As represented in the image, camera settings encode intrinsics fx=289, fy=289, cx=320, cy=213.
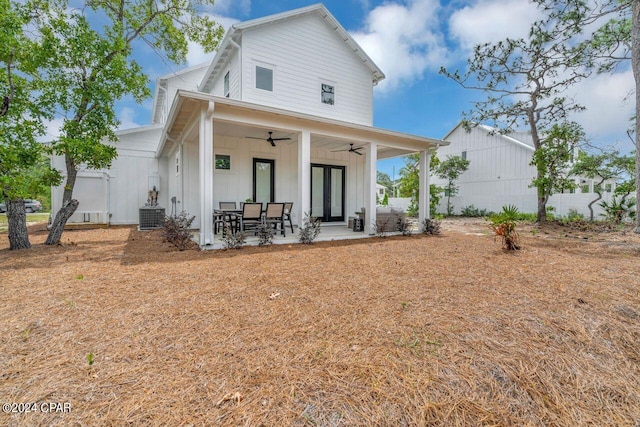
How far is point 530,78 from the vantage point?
480 inches

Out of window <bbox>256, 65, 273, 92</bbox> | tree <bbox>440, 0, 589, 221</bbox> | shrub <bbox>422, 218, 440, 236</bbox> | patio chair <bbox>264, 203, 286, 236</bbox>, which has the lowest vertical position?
shrub <bbox>422, 218, 440, 236</bbox>

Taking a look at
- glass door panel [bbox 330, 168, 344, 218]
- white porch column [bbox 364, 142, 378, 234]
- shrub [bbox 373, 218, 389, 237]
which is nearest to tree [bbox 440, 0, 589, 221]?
glass door panel [bbox 330, 168, 344, 218]

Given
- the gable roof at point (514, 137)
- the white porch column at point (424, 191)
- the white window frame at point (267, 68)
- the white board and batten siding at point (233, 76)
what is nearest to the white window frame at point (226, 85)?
the white board and batten siding at point (233, 76)

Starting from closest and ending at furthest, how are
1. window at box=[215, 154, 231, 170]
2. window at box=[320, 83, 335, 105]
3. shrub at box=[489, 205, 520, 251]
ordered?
shrub at box=[489, 205, 520, 251] < window at box=[215, 154, 231, 170] < window at box=[320, 83, 335, 105]

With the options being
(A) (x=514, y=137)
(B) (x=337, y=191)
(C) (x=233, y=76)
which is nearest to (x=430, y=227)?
(B) (x=337, y=191)

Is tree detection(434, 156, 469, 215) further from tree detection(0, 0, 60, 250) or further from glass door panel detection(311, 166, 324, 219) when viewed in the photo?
tree detection(0, 0, 60, 250)

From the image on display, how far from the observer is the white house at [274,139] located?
23.5ft

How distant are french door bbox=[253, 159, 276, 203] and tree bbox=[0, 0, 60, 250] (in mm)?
4886

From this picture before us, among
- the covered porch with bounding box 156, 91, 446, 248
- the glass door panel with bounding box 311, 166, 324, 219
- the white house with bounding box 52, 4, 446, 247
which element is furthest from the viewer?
the glass door panel with bounding box 311, 166, 324, 219

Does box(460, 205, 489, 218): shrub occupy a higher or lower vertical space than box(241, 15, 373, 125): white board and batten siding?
lower

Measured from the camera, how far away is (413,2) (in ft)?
33.3

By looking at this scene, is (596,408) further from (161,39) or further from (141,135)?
(141,135)

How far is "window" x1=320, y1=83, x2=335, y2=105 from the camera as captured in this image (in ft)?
33.9

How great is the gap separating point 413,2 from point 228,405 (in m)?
12.6
